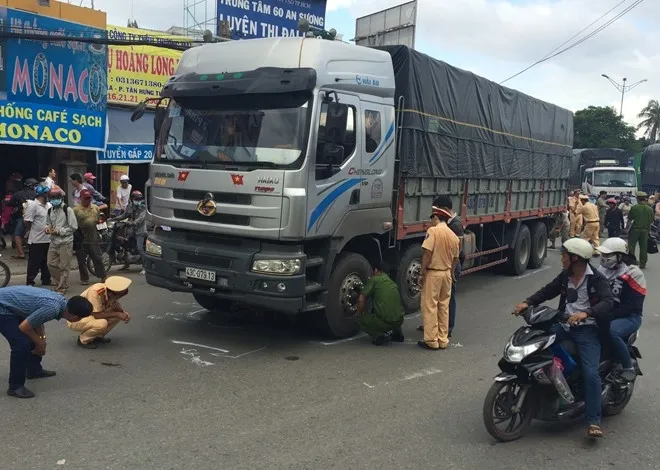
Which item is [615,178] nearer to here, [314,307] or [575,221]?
[575,221]

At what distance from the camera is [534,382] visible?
4.24 metres

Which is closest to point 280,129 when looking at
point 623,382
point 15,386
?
point 15,386

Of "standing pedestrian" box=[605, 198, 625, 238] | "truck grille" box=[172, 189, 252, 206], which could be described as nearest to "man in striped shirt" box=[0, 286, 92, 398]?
"truck grille" box=[172, 189, 252, 206]

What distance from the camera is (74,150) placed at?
1328 cm

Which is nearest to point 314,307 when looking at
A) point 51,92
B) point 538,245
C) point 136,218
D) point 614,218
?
point 136,218

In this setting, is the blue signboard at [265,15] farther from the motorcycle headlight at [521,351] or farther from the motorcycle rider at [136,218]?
the motorcycle headlight at [521,351]

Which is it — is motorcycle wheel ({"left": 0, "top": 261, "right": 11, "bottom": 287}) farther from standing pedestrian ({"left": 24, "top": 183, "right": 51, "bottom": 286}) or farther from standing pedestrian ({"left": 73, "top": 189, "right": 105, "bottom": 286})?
standing pedestrian ({"left": 73, "top": 189, "right": 105, "bottom": 286})

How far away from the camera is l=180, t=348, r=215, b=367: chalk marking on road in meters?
5.71

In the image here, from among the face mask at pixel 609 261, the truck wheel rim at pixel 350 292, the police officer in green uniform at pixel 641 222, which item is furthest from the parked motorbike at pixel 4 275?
the police officer in green uniform at pixel 641 222

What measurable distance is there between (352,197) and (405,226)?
4.36ft

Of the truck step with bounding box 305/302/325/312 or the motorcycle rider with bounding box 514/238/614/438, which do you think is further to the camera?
the truck step with bounding box 305/302/325/312

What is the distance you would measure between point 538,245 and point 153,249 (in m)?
8.81

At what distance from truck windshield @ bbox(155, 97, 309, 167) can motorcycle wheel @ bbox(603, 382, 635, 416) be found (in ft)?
11.4

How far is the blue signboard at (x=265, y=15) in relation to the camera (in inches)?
690
